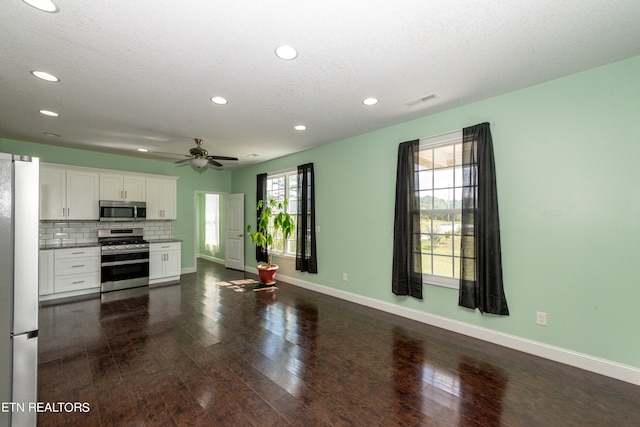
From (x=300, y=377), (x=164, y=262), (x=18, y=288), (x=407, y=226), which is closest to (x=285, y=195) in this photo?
(x=164, y=262)

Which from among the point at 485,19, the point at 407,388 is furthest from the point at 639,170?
the point at 407,388

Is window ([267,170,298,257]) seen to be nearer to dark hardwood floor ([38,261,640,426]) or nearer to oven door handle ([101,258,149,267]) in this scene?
dark hardwood floor ([38,261,640,426])

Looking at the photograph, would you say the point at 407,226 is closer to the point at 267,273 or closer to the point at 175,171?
the point at 267,273

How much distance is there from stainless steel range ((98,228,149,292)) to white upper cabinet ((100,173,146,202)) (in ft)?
2.45

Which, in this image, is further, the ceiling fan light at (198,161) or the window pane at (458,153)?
the ceiling fan light at (198,161)

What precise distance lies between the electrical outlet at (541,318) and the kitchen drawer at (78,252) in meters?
6.81

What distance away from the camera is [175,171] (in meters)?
6.80

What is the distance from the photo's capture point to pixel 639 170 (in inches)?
92.8

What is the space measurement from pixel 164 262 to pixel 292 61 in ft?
17.2

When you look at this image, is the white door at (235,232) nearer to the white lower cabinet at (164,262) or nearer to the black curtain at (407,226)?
the white lower cabinet at (164,262)

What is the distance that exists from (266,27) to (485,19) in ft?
5.06

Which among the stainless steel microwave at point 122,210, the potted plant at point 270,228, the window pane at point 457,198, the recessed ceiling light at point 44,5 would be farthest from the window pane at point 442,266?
the stainless steel microwave at point 122,210

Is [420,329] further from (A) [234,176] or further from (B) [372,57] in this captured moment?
(A) [234,176]

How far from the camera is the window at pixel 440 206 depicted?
3479mm
